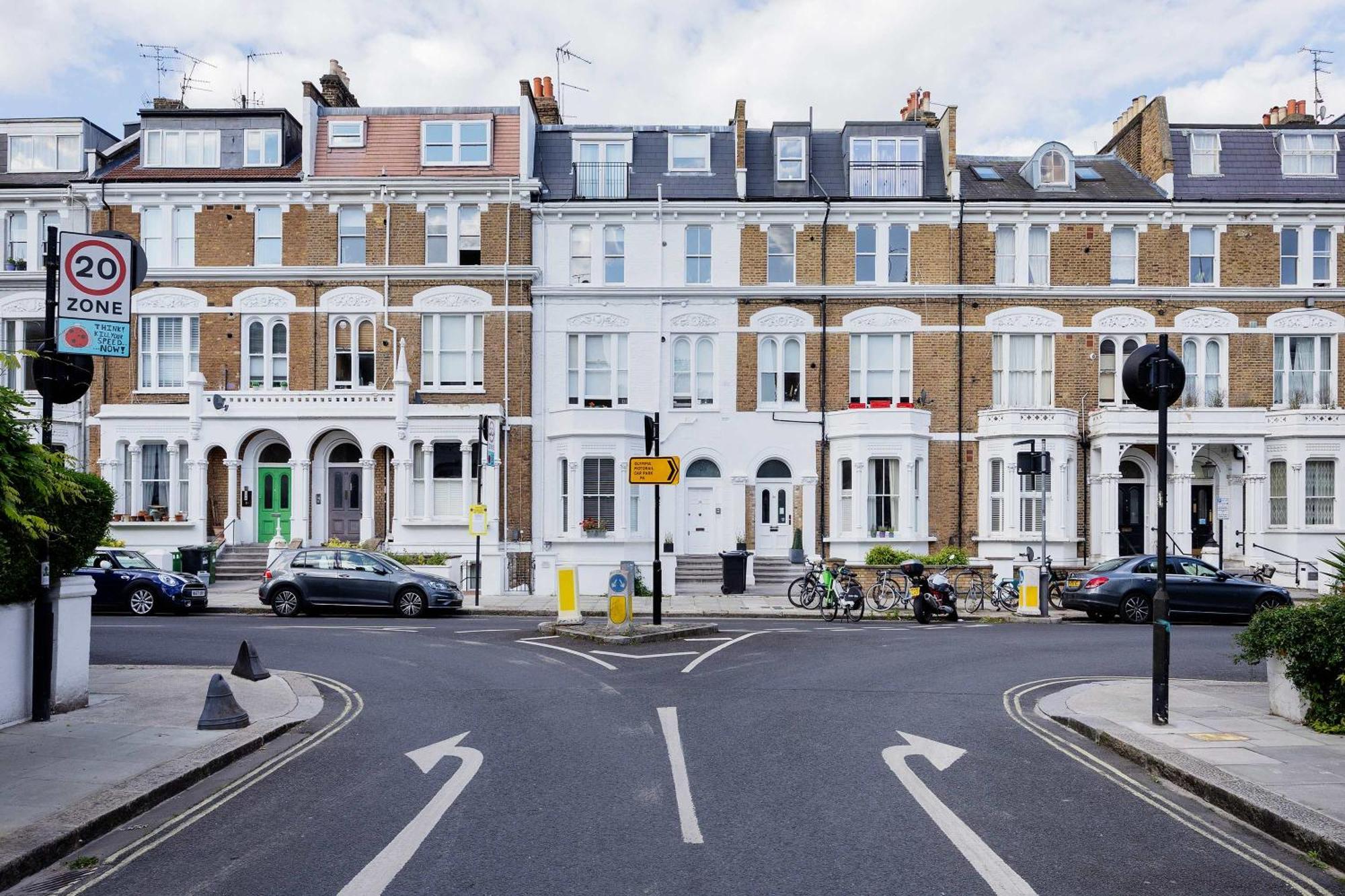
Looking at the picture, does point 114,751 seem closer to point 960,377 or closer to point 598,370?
point 598,370

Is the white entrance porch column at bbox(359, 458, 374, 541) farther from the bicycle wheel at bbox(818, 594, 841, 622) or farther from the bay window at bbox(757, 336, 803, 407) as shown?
the bicycle wheel at bbox(818, 594, 841, 622)

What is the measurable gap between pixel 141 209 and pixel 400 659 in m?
22.9

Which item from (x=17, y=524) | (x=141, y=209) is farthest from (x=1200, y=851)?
(x=141, y=209)

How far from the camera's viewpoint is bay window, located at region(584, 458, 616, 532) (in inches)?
1176

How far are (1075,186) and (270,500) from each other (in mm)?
27005

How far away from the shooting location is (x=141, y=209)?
3147 centimetres

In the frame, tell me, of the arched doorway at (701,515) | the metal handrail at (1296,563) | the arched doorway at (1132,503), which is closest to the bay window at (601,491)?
the arched doorway at (701,515)

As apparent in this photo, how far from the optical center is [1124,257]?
104ft

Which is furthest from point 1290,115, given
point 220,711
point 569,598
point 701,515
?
point 220,711

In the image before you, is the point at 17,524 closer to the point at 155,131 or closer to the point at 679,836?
the point at 679,836

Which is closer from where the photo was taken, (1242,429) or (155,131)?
(1242,429)

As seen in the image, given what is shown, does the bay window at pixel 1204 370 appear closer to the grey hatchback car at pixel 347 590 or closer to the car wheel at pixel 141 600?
the grey hatchback car at pixel 347 590

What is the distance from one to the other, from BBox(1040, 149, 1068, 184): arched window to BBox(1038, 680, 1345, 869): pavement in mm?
22930

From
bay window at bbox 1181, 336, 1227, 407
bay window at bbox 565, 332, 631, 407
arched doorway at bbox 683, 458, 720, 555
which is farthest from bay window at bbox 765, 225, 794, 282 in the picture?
bay window at bbox 1181, 336, 1227, 407
